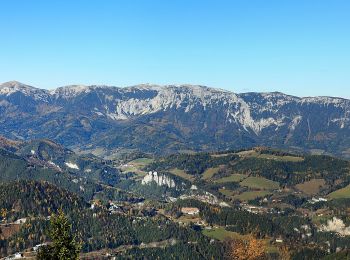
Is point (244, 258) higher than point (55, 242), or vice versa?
point (55, 242)

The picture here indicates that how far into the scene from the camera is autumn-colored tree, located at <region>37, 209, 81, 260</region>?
266 ft

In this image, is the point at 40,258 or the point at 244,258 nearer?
the point at 40,258

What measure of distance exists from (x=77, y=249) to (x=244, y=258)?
4299 cm

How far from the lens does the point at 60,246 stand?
270 ft

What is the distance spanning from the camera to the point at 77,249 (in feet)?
277

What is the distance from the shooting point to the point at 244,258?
111438 millimetres

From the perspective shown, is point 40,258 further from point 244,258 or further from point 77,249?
point 244,258

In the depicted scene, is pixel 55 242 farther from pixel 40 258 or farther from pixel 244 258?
pixel 244 258

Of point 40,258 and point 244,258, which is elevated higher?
point 40,258

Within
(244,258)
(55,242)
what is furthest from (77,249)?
(244,258)

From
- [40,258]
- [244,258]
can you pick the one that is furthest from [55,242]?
[244,258]

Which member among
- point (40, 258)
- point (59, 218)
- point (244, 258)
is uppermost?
point (59, 218)

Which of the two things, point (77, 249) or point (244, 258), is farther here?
point (244, 258)

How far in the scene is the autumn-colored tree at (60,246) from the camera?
81062mm
